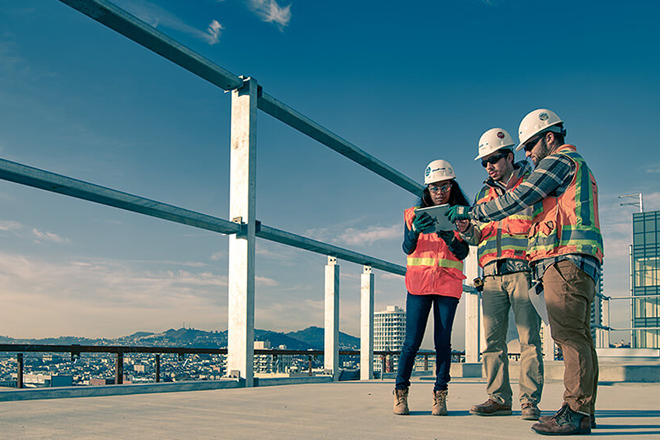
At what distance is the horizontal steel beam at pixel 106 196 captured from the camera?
3.59 metres

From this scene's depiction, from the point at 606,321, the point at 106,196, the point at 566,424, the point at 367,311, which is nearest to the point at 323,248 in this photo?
the point at 367,311

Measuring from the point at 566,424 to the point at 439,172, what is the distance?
1674 millimetres

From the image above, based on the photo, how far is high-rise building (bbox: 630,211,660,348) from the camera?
4738cm

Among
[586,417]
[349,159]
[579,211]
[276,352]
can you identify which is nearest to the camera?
[586,417]

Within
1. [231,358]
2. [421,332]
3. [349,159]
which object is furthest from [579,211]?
[349,159]

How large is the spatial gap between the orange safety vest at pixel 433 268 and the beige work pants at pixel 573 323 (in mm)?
839

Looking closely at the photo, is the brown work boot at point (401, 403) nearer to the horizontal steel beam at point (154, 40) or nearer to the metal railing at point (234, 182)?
the metal railing at point (234, 182)

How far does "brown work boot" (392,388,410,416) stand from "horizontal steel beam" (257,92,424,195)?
363cm

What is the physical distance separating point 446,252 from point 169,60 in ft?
10.7

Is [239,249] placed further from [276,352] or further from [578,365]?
[276,352]

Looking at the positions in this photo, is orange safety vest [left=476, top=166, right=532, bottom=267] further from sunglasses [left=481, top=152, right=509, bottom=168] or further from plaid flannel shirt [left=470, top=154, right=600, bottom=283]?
plaid flannel shirt [left=470, top=154, right=600, bottom=283]

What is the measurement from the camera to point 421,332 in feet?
11.4

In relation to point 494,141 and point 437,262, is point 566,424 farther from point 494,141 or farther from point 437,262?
point 494,141

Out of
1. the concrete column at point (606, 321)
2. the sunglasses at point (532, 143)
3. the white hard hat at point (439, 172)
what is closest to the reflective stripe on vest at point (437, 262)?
the white hard hat at point (439, 172)
